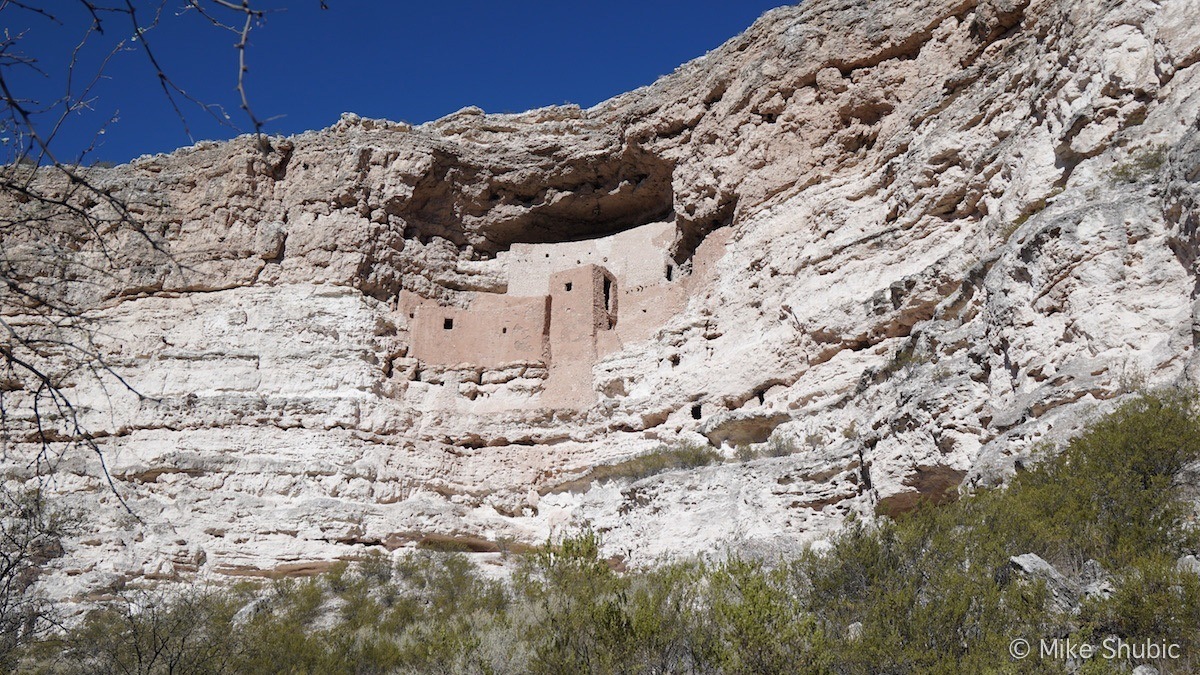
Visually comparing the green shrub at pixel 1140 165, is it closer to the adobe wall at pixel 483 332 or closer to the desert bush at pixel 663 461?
the desert bush at pixel 663 461

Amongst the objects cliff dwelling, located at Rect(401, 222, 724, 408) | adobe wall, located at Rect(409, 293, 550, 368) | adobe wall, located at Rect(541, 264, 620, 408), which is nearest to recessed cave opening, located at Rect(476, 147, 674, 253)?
cliff dwelling, located at Rect(401, 222, 724, 408)

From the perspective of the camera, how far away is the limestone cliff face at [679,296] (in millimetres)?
10664

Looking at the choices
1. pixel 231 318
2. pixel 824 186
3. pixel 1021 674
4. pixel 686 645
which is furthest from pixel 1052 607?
pixel 231 318

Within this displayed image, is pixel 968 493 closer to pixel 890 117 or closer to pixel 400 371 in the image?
pixel 890 117

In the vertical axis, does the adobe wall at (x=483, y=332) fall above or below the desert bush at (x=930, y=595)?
above

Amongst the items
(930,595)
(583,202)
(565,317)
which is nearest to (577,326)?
(565,317)

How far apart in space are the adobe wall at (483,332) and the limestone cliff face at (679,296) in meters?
0.09

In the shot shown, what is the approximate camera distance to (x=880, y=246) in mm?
15773

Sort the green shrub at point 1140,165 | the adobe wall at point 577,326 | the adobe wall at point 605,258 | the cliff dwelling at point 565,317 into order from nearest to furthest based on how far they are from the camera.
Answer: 1. the green shrub at point 1140,165
2. the adobe wall at point 577,326
3. the cliff dwelling at point 565,317
4. the adobe wall at point 605,258

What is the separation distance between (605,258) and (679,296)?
279cm

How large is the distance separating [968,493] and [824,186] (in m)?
10.1

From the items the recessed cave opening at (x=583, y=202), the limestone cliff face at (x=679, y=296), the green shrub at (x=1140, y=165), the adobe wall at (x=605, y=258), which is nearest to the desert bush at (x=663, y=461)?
the limestone cliff face at (x=679, y=296)

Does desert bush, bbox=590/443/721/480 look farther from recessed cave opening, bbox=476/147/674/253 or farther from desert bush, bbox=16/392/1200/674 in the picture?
recessed cave opening, bbox=476/147/674/253

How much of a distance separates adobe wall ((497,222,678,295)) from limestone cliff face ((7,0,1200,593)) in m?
0.09
